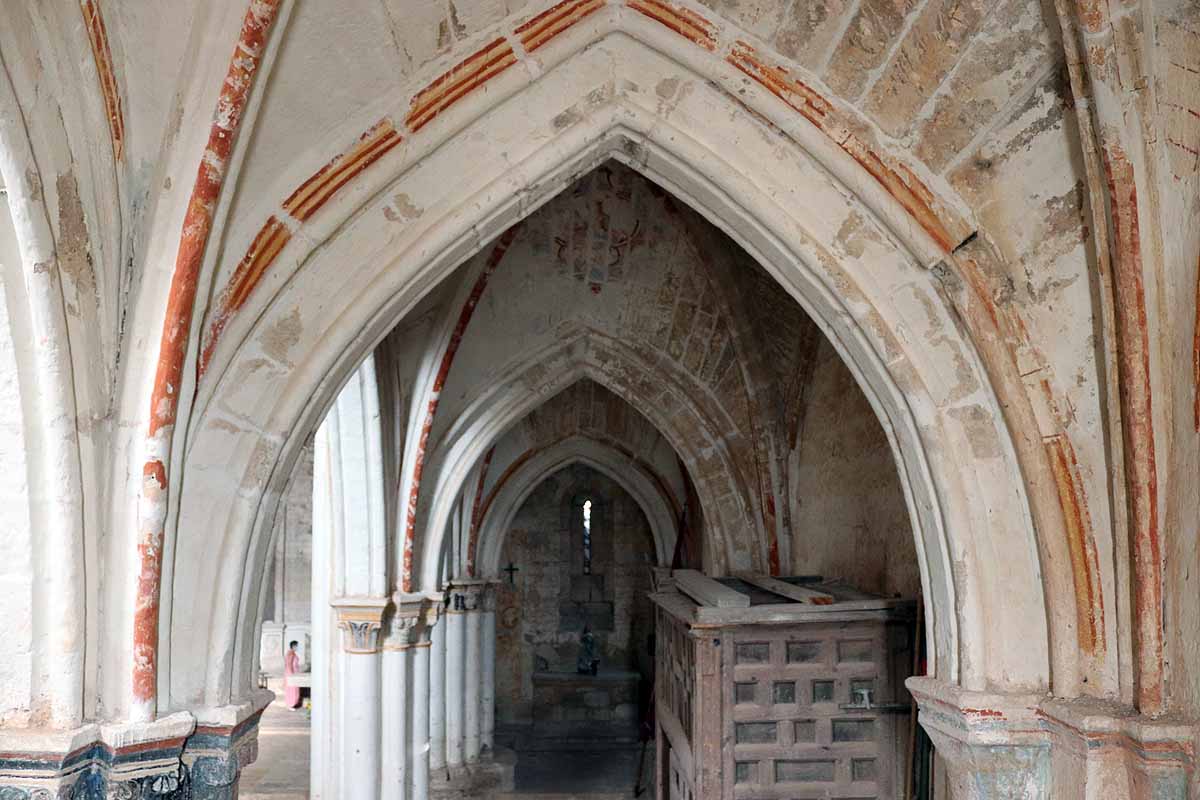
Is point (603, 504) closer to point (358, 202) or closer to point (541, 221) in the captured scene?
point (541, 221)

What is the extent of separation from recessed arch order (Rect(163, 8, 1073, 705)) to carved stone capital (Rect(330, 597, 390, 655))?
3.38m

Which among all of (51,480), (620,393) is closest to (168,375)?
(51,480)

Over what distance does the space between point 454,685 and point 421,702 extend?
2.36 metres

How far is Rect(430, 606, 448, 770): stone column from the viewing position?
34.2 ft

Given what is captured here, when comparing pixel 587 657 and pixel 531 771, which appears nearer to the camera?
pixel 531 771

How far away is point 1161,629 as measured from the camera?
132 inches

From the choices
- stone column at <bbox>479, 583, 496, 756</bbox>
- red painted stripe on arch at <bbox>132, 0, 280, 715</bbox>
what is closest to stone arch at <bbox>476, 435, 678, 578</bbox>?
stone column at <bbox>479, 583, 496, 756</bbox>

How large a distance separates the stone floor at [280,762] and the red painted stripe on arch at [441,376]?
232 centimetres

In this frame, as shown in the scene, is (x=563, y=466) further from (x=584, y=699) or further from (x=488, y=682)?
(x=584, y=699)

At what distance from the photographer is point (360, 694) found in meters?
7.27

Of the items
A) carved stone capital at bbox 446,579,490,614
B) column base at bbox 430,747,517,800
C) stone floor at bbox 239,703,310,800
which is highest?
carved stone capital at bbox 446,579,490,614

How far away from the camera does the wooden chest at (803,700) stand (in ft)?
18.4

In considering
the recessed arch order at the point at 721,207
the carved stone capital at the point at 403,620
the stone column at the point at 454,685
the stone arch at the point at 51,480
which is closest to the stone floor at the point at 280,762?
the stone column at the point at 454,685

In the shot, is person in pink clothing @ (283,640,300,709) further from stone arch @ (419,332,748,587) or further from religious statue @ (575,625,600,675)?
stone arch @ (419,332,748,587)
